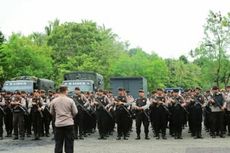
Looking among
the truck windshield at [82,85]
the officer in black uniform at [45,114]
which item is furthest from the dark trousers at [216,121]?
the truck windshield at [82,85]

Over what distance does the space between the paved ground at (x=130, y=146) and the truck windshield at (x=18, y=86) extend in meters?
12.2

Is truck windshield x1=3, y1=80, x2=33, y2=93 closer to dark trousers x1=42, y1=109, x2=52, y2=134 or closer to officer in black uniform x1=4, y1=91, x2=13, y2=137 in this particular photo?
officer in black uniform x1=4, y1=91, x2=13, y2=137

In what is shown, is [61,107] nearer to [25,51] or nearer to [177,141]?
[177,141]

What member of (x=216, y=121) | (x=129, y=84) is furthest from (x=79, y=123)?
(x=129, y=84)

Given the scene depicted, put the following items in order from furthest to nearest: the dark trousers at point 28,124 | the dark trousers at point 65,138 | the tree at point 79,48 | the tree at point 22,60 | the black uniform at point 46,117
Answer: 1. the tree at point 79,48
2. the tree at point 22,60
3. the dark trousers at point 28,124
4. the black uniform at point 46,117
5. the dark trousers at point 65,138

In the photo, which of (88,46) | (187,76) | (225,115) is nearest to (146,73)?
(88,46)

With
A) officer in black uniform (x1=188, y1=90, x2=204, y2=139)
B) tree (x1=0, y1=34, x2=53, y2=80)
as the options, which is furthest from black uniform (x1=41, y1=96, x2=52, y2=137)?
tree (x1=0, y1=34, x2=53, y2=80)

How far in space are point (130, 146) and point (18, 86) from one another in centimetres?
1698

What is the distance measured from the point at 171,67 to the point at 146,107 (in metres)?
87.6

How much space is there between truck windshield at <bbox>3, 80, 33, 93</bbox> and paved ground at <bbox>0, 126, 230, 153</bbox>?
1223 centimetres

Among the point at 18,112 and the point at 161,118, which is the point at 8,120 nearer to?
the point at 18,112

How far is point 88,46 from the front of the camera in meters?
72.7

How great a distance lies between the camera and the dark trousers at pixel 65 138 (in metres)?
12.8

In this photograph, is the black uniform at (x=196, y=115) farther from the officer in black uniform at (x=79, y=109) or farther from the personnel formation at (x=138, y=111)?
the officer in black uniform at (x=79, y=109)
